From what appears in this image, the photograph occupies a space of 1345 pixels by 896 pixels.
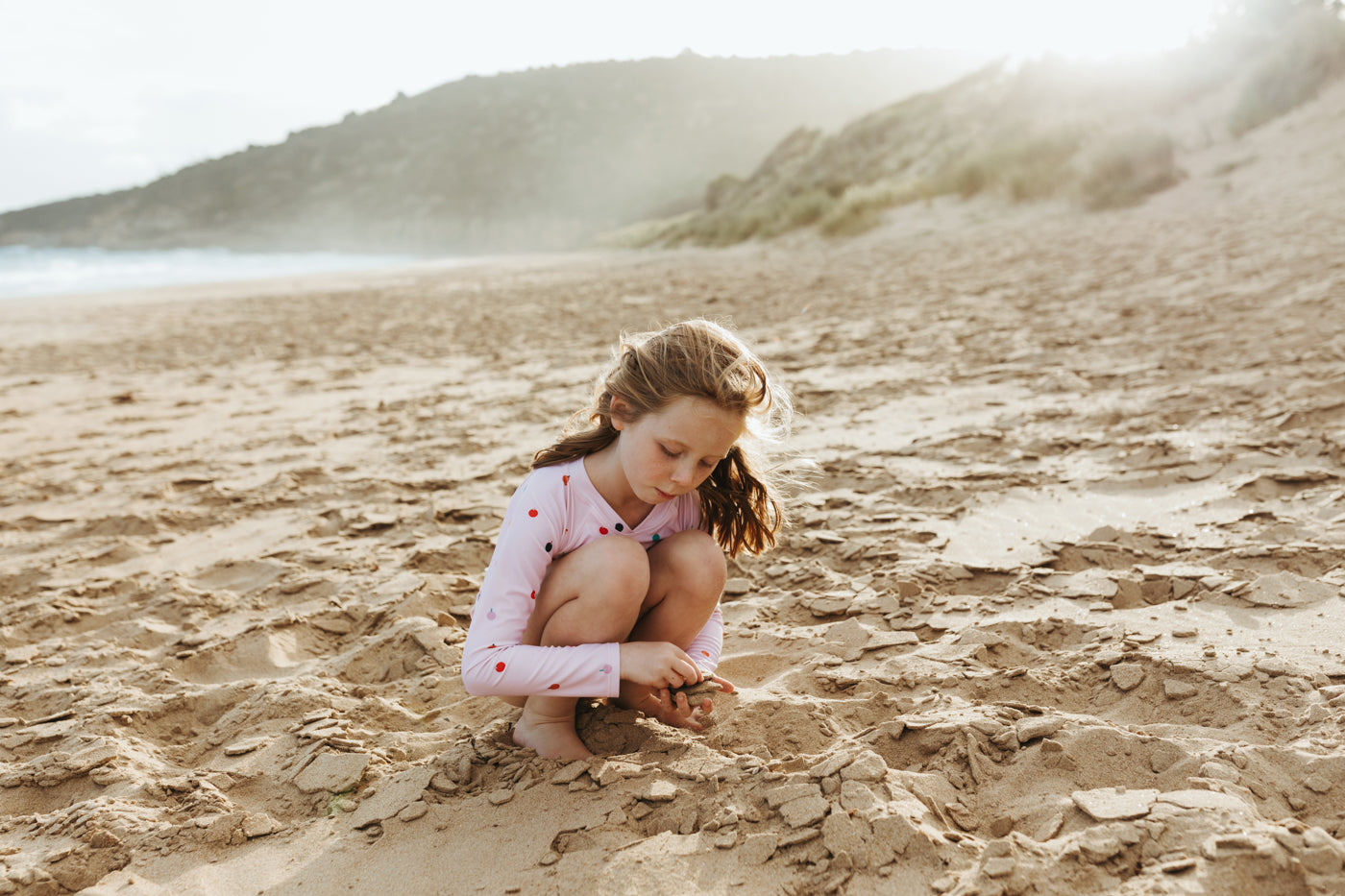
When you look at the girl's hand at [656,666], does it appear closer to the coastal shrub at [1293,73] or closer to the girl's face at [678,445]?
the girl's face at [678,445]

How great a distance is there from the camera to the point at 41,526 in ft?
10.7

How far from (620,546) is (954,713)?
0.72 metres

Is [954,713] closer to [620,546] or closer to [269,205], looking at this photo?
[620,546]

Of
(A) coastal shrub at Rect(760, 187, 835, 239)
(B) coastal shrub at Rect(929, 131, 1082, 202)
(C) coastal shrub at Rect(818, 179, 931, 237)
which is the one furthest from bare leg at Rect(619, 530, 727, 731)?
(A) coastal shrub at Rect(760, 187, 835, 239)

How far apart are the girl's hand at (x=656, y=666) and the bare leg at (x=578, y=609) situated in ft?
0.25

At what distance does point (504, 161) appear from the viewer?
54719mm

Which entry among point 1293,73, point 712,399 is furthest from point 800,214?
point 712,399

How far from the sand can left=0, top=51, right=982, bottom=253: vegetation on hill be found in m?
40.6

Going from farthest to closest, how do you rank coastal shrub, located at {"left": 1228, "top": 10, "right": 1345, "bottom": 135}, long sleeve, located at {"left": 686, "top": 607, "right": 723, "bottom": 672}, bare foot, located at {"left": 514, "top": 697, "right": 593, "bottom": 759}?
coastal shrub, located at {"left": 1228, "top": 10, "right": 1345, "bottom": 135} < long sleeve, located at {"left": 686, "top": 607, "right": 723, "bottom": 672} < bare foot, located at {"left": 514, "top": 697, "right": 593, "bottom": 759}

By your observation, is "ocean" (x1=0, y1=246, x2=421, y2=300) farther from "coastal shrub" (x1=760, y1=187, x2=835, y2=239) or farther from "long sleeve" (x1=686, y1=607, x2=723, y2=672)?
"long sleeve" (x1=686, y1=607, x2=723, y2=672)

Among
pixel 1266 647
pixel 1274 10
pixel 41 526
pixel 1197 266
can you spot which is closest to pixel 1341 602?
pixel 1266 647

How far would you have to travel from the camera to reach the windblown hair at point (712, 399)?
1.68 m

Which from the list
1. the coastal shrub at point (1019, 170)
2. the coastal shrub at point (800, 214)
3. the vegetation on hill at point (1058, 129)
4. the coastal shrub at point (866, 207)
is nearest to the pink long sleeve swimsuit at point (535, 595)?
the vegetation on hill at point (1058, 129)

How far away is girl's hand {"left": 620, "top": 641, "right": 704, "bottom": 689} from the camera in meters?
1.65
